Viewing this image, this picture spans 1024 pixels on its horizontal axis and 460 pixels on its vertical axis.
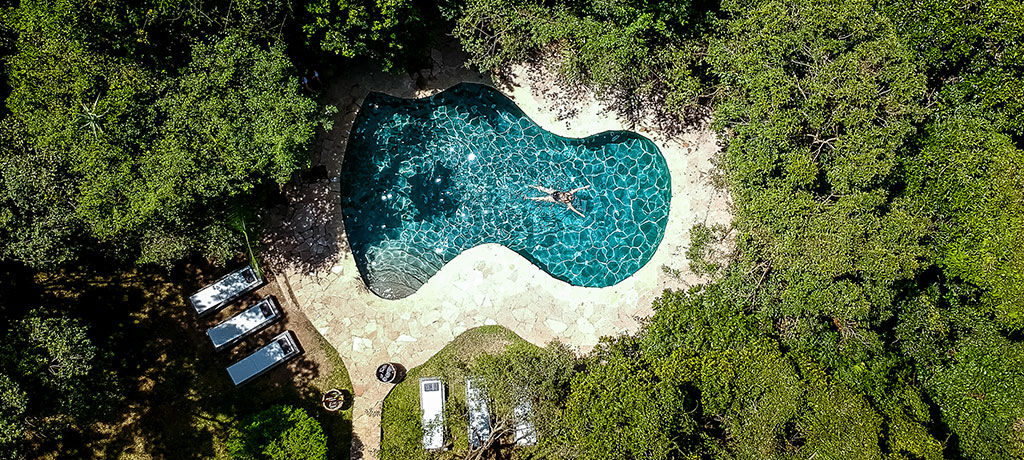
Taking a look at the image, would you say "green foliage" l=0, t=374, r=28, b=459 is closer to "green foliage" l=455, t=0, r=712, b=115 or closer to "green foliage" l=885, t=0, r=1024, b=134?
"green foliage" l=455, t=0, r=712, b=115

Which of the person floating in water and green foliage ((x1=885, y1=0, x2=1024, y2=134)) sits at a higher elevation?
the person floating in water

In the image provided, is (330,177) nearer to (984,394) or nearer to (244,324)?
(244,324)

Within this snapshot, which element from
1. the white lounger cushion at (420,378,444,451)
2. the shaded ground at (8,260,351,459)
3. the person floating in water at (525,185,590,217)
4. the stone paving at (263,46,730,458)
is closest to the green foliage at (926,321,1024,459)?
the stone paving at (263,46,730,458)

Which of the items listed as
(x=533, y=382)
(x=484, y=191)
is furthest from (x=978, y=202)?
(x=484, y=191)

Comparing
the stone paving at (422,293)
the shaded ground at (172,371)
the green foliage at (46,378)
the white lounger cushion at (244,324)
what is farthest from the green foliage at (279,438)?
the green foliage at (46,378)

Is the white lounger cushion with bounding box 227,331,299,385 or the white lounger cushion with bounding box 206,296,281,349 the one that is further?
the white lounger cushion with bounding box 206,296,281,349

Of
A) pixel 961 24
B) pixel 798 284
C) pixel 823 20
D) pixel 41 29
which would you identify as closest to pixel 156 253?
pixel 41 29
